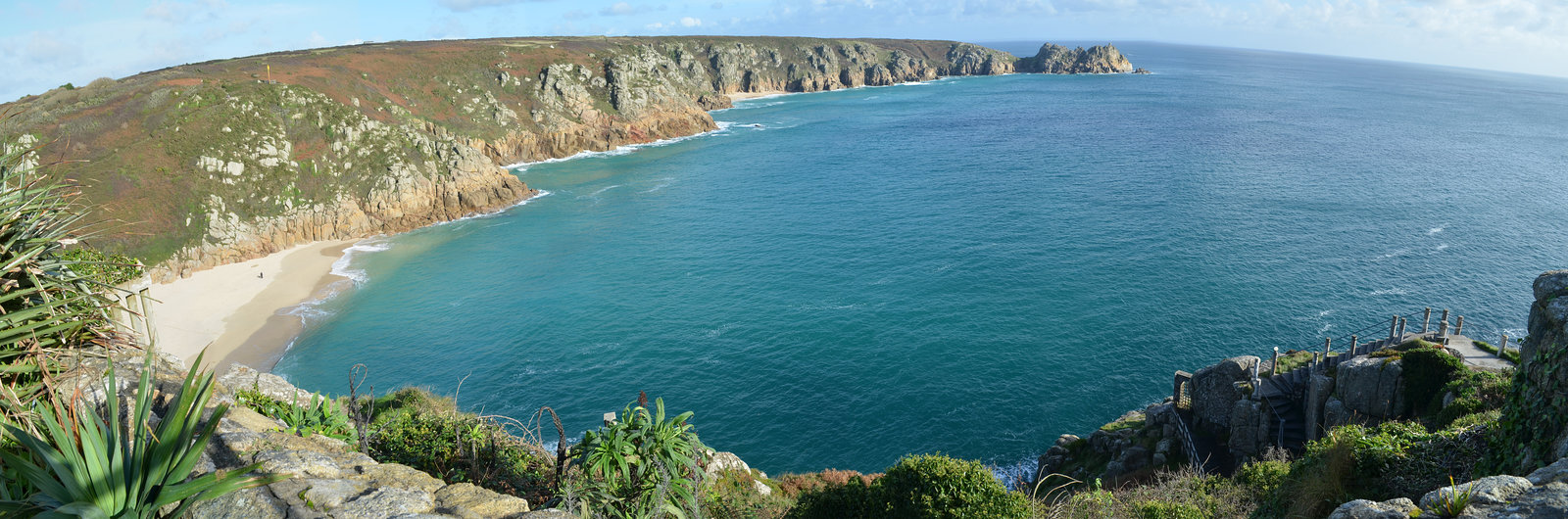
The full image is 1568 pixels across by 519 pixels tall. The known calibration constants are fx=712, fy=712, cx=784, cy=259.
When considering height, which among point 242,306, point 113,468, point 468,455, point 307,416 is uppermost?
point 113,468

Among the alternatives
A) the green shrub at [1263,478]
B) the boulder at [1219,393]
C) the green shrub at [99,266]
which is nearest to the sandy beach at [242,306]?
the green shrub at [99,266]

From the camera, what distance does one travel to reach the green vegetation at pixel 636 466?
43.8ft

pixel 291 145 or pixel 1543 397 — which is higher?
pixel 291 145

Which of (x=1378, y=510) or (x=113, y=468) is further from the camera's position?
(x=1378, y=510)

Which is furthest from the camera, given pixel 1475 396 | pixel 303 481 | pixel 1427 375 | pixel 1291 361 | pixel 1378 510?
pixel 1291 361

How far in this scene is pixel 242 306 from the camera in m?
53.4

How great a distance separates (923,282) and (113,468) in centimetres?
5133

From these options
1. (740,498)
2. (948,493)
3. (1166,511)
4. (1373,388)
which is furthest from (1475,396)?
(740,498)

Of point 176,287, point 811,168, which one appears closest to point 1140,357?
point 811,168

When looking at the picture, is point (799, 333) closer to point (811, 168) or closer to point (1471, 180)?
point (811, 168)

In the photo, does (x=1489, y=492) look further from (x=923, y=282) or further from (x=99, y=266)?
(x=923, y=282)

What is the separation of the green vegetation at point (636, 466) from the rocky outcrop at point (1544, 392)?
16269mm

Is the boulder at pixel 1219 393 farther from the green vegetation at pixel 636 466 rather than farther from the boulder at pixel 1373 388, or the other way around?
the green vegetation at pixel 636 466

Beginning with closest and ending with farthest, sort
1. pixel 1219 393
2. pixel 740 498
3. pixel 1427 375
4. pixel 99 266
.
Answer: pixel 99 266
pixel 740 498
pixel 1427 375
pixel 1219 393
